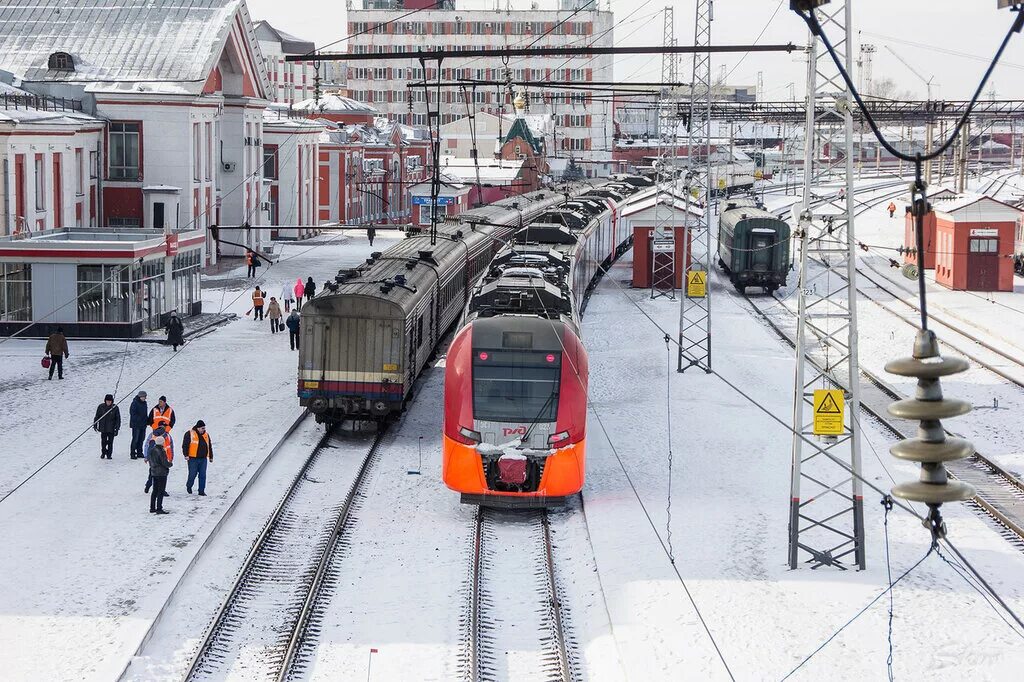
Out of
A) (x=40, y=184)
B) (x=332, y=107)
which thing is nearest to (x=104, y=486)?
(x=40, y=184)

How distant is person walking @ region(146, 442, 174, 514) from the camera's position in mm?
20484

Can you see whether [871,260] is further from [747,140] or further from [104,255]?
[747,140]

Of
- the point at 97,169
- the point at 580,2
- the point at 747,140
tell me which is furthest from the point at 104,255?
the point at 747,140

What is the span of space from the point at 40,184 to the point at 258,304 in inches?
316

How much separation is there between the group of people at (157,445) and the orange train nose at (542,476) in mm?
3735

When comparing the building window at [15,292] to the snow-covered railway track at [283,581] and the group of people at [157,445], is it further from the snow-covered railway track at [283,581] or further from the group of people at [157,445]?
the snow-covered railway track at [283,581]

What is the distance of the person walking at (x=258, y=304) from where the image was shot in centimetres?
4203

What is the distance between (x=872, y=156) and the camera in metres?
165

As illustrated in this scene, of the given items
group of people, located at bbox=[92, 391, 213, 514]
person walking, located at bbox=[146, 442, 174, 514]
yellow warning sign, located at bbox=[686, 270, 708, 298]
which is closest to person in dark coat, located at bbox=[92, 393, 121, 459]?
group of people, located at bbox=[92, 391, 213, 514]

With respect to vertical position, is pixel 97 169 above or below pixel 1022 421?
above

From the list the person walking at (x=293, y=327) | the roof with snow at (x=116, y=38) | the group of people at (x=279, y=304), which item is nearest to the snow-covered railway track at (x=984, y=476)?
the person walking at (x=293, y=327)

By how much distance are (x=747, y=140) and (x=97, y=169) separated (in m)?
118

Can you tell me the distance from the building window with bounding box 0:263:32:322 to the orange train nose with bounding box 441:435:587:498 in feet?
65.0

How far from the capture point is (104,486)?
22609mm
